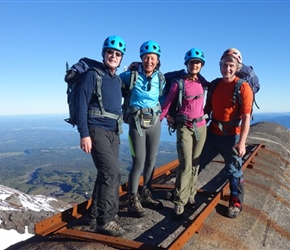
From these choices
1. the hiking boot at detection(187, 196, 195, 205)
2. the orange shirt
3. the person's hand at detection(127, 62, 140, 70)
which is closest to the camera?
the orange shirt

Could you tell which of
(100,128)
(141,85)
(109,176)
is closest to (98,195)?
(109,176)

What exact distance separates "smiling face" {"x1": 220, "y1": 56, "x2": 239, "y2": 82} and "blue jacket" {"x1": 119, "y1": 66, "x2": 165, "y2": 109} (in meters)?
1.74

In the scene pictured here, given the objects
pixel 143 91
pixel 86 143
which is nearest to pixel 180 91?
pixel 143 91

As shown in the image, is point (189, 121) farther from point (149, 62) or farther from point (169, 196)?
point (169, 196)

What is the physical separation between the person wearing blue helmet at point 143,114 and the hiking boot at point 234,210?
1.66 metres

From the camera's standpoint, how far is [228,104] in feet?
21.8

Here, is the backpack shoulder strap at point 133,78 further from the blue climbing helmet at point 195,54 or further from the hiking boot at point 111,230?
the hiking boot at point 111,230

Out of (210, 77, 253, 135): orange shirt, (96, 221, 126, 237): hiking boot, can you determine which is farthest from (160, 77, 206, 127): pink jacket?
(96, 221, 126, 237): hiking boot

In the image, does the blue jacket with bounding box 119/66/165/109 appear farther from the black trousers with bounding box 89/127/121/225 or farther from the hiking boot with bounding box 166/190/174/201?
the hiking boot with bounding box 166/190/174/201

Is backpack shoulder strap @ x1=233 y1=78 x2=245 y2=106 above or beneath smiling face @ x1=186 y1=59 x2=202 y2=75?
beneath

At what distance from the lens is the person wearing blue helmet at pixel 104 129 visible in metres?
5.34

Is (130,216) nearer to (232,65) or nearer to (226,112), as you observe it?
(226,112)

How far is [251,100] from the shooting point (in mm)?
6344

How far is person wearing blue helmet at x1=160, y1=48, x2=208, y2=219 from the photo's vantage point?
21.1 feet
